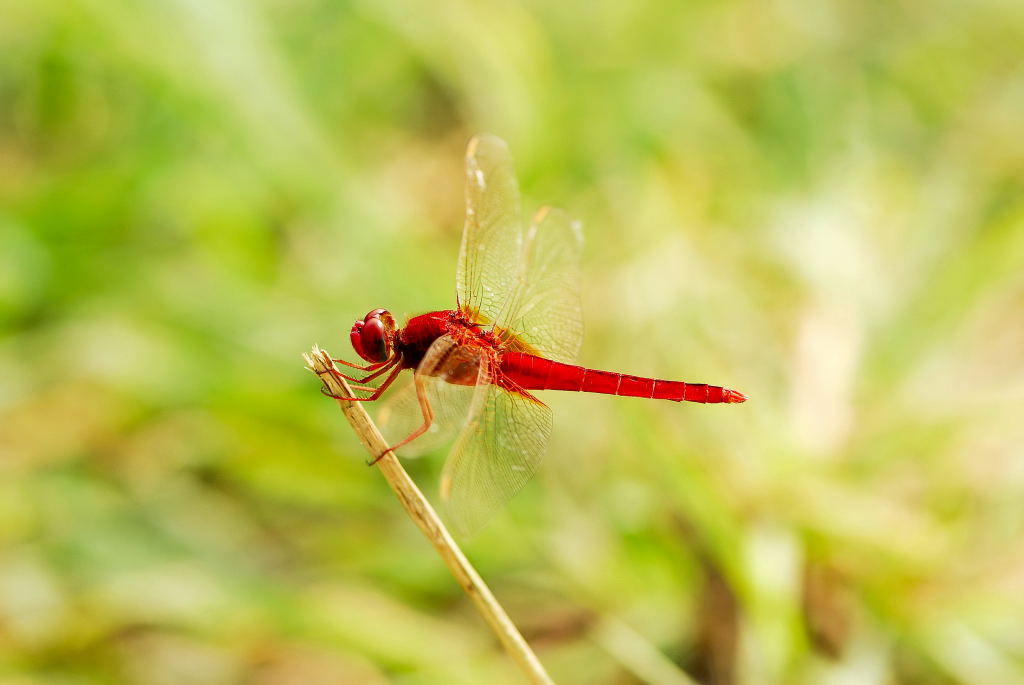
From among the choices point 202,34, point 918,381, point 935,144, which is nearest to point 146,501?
point 202,34

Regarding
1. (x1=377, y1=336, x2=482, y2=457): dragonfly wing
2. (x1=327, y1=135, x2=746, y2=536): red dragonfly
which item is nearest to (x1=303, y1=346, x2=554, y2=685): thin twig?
(x1=327, y1=135, x2=746, y2=536): red dragonfly

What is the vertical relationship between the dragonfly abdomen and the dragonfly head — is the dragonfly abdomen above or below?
above

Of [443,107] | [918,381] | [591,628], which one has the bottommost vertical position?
[591,628]

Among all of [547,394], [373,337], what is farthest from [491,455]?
[547,394]

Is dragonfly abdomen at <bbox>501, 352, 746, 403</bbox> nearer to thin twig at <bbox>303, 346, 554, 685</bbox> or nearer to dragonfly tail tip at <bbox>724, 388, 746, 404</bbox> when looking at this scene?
dragonfly tail tip at <bbox>724, 388, 746, 404</bbox>

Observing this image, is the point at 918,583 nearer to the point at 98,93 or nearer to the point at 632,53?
the point at 632,53

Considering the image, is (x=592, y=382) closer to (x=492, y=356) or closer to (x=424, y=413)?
(x=492, y=356)
